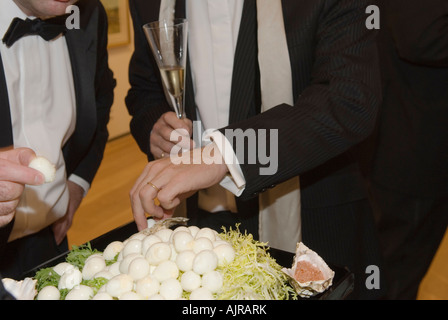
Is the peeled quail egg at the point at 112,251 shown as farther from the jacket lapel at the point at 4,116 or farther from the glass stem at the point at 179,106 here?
the jacket lapel at the point at 4,116

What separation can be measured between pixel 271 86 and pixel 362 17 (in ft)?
1.25

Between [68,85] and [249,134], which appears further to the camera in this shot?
[68,85]

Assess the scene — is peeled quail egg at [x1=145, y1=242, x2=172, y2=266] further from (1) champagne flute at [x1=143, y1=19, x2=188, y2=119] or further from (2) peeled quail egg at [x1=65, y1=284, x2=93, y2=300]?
(1) champagne flute at [x1=143, y1=19, x2=188, y2=119]

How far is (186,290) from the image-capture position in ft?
3.39

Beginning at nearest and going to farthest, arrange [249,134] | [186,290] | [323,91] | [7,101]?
[186,290] → [249,134] → [323,91] → [7,101]

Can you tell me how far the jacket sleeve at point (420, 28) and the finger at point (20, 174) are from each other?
6.66 ft

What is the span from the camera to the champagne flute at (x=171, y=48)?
4.96 feet

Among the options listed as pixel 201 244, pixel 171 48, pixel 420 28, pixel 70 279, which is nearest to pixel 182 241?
pixel 201 244

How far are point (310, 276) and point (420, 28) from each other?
1818mm

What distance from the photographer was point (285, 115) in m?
1.52

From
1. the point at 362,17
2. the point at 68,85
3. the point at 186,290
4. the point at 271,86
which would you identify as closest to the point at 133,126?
the point at 68,85

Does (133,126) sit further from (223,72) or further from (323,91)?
(323,91)

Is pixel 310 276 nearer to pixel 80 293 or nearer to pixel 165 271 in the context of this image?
pixel 165 271

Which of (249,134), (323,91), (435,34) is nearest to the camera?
(249,134)
